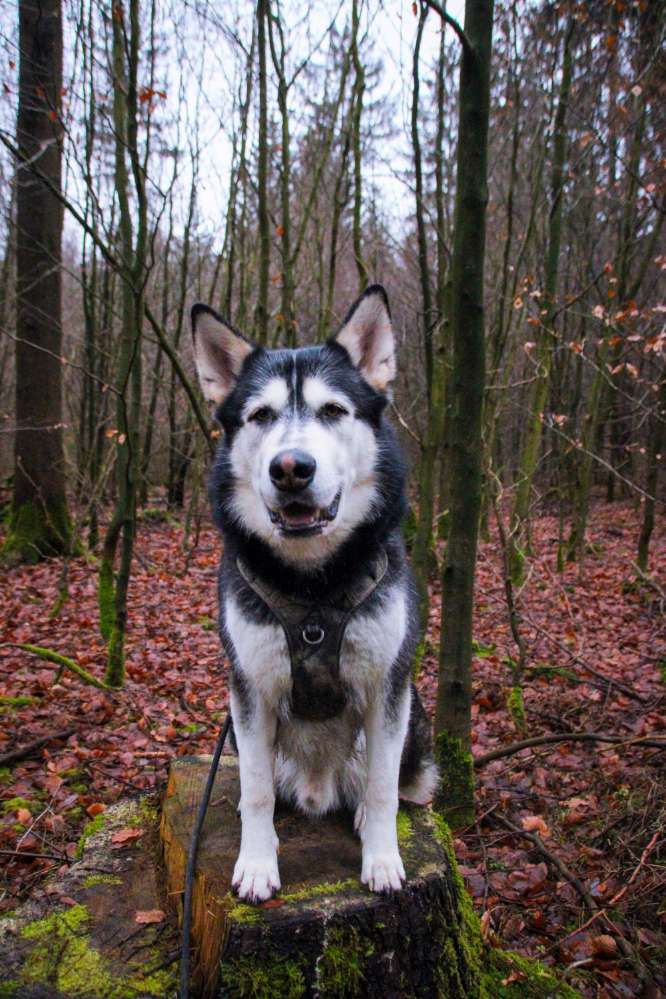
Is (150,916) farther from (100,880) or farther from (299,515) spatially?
(299,515)

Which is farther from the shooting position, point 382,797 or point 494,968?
point 494,968

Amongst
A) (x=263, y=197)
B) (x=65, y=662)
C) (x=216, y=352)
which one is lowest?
(x=65, y=662)

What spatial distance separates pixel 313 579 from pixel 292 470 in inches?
21.6

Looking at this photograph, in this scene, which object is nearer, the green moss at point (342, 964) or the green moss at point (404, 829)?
the green moss at point (342, 964)

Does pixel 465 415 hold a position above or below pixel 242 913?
above

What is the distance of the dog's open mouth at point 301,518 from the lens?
94.0 inches

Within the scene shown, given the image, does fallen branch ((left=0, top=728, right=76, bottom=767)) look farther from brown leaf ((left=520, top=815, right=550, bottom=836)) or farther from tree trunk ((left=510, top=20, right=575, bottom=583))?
tree trunk ((left=510, top=20, right=575, bottom=583))

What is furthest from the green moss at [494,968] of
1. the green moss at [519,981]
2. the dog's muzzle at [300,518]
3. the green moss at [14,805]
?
the green moss at [14,805]

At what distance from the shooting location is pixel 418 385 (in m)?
23.5

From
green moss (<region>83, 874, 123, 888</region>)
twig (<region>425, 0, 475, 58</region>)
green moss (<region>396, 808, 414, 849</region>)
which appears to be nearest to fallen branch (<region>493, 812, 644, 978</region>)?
green moss (<region>396, 808, 414, 849</region>)

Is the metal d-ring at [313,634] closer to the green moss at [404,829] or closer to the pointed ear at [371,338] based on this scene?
the green moss at [404,829]

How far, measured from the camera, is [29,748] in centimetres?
477

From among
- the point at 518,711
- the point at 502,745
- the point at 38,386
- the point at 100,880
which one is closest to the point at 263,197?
the point at 38,386

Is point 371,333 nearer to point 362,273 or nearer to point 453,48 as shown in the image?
point 362,273
